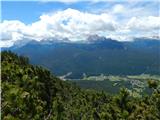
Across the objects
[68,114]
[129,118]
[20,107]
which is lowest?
[68,114]

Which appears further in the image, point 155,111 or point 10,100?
point 155,111

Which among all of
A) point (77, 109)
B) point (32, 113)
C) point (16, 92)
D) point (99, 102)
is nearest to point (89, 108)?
point (77, 109)

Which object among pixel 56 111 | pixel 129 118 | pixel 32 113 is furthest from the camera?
pixel 56 111

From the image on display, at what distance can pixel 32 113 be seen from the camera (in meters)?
40.2

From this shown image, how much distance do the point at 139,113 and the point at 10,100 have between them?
24572mm

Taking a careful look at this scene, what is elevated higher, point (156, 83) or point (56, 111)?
point (156, 83)

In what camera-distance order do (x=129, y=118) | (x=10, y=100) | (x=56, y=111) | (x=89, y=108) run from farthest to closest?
(x=89, y=108) < (x=56, y=111) < (x=129, y=118) < (x=10, y=100)

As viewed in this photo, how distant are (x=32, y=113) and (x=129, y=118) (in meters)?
14.3

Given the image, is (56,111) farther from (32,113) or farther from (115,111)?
(32,113)

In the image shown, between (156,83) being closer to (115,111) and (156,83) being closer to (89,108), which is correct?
(115,111)

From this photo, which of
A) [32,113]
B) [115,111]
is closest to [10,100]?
[32,113]

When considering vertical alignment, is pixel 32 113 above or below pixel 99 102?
above

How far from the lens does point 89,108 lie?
423ft

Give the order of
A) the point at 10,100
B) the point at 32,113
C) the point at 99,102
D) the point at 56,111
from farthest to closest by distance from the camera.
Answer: the point at 99,102
the point at 56,111
the point at 32,113
the point at 10,100
